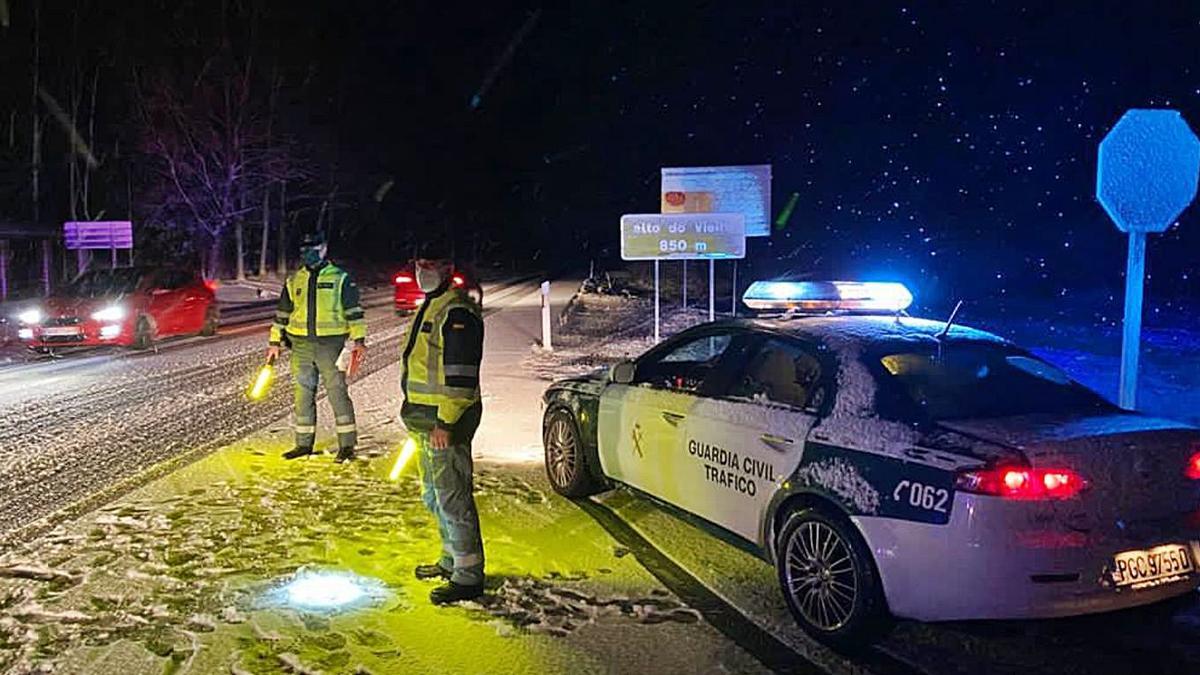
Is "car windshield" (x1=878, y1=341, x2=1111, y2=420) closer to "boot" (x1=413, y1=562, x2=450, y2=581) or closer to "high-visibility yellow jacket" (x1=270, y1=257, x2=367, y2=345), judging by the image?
"boot" (x1=413, y1=562, x2=450, y2=581)

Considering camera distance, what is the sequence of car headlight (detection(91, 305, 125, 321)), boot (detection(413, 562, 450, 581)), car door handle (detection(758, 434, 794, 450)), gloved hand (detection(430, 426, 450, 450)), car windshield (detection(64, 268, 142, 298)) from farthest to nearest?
car windshield (detection(64, 268, 142, 298)) → car headlight (detection(91, 305, 125, 321)) → boot (detection(413, 562, 450, 581)) → gloved hand (detection(430, 426, 450, 450)) → car door handle (detection(758, 434, 794, 450))

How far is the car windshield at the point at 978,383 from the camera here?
4371 mm

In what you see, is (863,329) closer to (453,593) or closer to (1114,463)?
(1114,463)

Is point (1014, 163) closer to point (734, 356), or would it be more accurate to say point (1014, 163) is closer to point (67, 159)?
point (734, 356)

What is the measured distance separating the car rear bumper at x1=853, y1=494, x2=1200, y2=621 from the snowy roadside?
90cm

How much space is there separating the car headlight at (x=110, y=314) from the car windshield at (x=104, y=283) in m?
0.45

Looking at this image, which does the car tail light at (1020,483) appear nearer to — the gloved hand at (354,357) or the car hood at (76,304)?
the gloved hand at (354,357)

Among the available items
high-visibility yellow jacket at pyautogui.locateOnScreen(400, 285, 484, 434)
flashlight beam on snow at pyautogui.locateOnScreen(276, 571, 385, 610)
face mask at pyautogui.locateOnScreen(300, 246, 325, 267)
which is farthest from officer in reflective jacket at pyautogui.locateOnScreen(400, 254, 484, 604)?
face mask at pyautogui.locateOnScreen(300, 246, 325, 267)

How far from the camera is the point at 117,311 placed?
618 inches

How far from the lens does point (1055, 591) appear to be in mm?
3752

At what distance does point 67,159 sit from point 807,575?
46.1 m

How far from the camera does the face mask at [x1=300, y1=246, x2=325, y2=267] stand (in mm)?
7590

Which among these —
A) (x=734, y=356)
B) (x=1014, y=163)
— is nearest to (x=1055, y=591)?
(x=734, y=356)

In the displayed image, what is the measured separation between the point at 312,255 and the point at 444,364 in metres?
3.33
